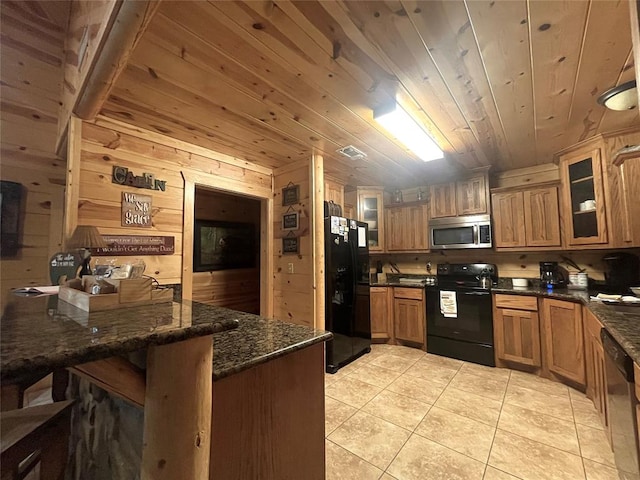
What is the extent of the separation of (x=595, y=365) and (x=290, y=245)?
271 centimetres

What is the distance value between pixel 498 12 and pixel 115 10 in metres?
1.63

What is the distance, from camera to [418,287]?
3.55 m

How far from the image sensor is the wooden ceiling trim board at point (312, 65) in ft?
3.91

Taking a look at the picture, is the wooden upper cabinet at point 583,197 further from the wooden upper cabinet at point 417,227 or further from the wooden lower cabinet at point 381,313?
the wooden lower cabinet at point 381,313

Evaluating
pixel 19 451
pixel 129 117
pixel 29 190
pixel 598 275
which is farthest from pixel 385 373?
pixel 29 190

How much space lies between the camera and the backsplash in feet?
9.42

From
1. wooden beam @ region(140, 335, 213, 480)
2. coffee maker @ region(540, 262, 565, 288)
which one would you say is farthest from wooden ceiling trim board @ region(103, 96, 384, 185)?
coffee maker @ region(540, 262, 565, 288)

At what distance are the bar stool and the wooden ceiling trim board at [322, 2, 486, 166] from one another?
195 cm

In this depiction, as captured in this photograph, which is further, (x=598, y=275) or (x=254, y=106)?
(x=598, y=275)

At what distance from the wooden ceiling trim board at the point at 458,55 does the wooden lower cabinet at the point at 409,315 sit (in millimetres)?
2220

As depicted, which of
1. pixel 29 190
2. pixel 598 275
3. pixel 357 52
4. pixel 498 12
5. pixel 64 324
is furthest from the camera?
pixel 598 275

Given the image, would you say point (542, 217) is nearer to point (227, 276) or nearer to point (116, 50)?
point (116, 50)

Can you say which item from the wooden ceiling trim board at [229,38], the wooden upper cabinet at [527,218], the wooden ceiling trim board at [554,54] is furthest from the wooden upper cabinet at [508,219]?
the wooden ceiling trim board at [229,38]

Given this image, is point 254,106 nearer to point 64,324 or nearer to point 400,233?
point 64,324
